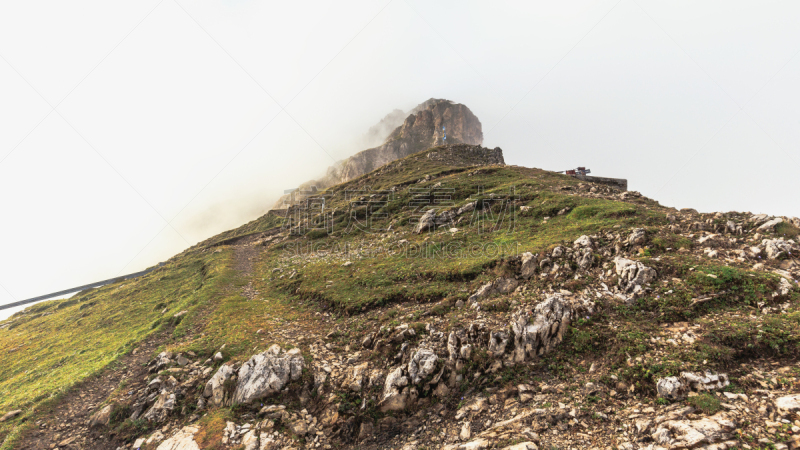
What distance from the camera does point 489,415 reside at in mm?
10102

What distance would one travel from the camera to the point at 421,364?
470 inches

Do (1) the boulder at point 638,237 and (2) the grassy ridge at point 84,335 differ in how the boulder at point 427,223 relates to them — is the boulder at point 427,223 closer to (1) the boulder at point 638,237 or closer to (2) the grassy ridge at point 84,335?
(1) the boulder at point 638,237

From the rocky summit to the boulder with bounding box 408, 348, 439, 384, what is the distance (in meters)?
0.06

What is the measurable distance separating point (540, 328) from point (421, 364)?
5.96 m

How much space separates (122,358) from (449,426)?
22197 mm

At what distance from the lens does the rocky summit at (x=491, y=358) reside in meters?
8.61

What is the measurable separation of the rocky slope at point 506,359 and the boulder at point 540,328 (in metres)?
0.07

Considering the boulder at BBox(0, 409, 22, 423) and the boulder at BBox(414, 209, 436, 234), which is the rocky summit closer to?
the boulder at BBox(0, 409, 22, 423)

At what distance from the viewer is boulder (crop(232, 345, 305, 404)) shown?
12.0 metres

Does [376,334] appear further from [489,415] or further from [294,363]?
[489,415]

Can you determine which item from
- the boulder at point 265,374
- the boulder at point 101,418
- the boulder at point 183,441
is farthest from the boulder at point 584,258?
the boulder at point 101,418

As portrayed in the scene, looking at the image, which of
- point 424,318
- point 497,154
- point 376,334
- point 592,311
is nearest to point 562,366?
point 592,311

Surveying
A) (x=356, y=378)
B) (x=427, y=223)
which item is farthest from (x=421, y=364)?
(x=427, y=223)

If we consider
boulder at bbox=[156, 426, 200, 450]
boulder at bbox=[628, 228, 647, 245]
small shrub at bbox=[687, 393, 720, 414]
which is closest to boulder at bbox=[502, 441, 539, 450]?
small shrub at bbox=[687, 393, 720, 414]
